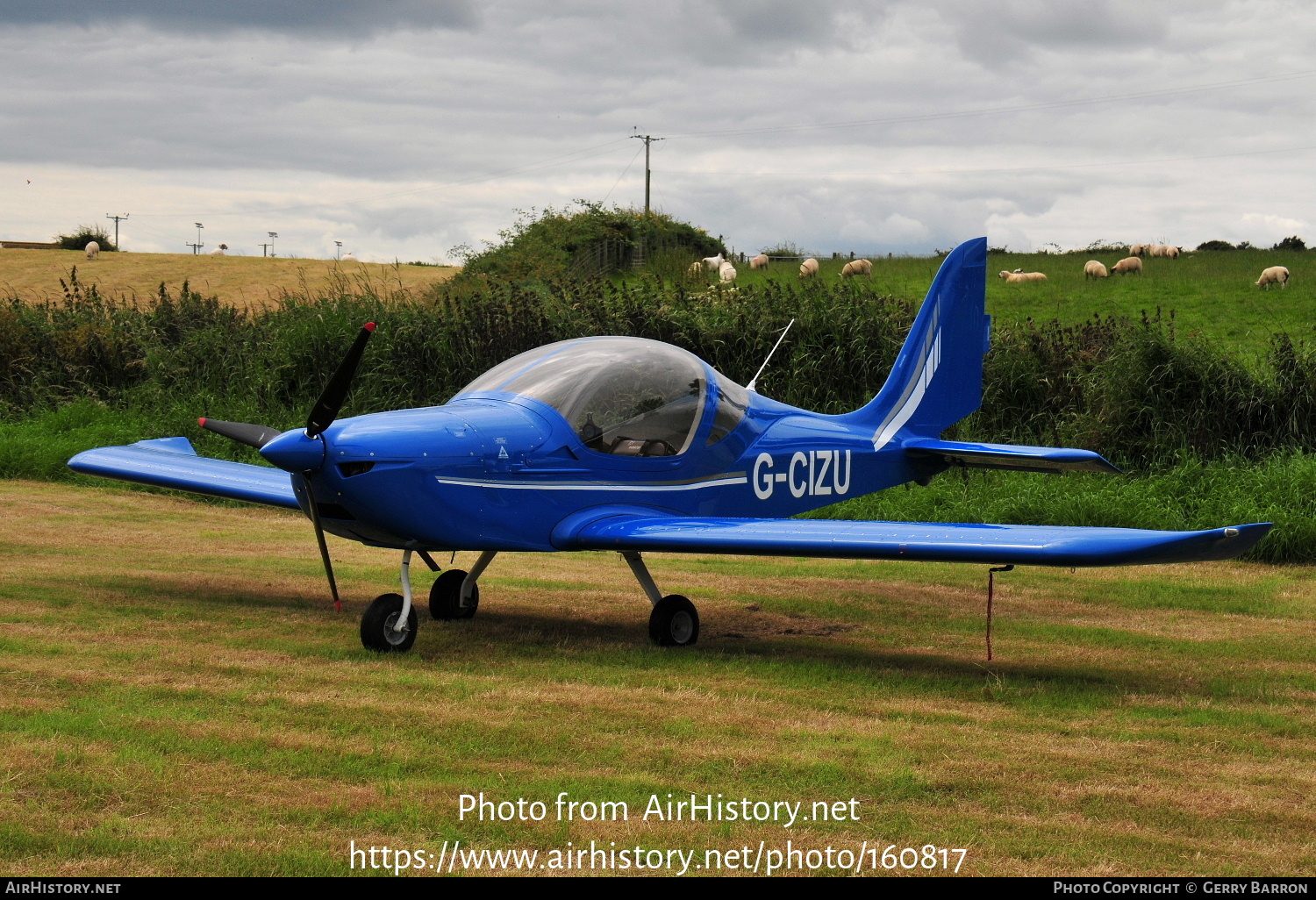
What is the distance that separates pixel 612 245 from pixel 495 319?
15.0 metres

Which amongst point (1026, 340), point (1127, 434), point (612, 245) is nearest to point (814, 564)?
point (1127, 434)

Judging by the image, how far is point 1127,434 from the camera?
12961mm

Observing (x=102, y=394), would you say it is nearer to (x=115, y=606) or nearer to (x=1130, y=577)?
(x=115, y=606)

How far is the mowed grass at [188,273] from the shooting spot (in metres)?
27.8

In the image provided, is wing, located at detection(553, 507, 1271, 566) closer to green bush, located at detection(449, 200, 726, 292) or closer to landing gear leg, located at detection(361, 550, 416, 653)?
landing gear leg, located at detection(361, 550, 416, 653)

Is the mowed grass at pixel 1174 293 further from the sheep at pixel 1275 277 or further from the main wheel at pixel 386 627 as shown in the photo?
the main wheel at pixel 386 627

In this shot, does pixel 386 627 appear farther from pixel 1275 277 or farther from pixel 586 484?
pixel 1275 277

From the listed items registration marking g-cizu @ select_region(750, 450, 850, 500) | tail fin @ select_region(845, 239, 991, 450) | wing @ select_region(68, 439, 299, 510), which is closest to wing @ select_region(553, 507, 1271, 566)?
registration marking g-cizu @ select_region(750, 450, 850, 500)

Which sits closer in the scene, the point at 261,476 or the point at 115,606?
the point at 115,606

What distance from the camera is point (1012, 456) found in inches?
346

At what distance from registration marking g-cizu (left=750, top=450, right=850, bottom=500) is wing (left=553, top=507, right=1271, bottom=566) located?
895mm

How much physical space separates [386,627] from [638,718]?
1.88 metres

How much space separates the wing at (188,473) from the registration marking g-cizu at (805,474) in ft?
10.1

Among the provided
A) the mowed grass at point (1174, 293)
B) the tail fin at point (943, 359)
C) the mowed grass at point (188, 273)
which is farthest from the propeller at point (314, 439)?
the mowed grass at point (188, 273)
